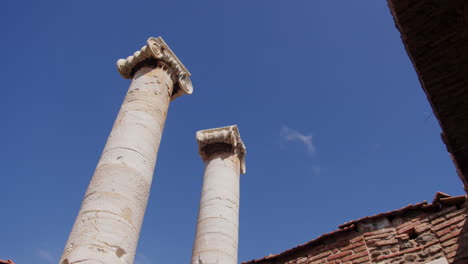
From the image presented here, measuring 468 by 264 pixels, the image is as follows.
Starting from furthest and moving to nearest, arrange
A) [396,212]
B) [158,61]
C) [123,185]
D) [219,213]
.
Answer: [219,213]
[158,61]
[396,212]
[123,185]

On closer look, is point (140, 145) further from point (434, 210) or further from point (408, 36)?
point (434, 210)

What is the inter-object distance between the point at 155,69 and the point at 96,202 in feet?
13.2

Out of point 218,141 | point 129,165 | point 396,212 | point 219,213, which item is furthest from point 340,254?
point 129,165

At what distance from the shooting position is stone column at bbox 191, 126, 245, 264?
8703 mm

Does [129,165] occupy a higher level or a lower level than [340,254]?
higher

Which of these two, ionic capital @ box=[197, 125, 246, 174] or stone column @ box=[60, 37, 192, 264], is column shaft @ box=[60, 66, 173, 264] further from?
ionic capital @ box=[197, 125, 246, 174]

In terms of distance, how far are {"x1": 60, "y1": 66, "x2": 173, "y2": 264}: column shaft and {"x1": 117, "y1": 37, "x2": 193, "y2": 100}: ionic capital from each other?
728 millimetres

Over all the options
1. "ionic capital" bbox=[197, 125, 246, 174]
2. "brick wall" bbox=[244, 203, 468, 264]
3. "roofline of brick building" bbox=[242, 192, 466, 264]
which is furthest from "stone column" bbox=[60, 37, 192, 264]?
"brick wall" bbox=[244, 203, 468, 264]

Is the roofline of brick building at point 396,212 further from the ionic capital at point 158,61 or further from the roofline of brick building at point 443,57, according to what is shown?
the roofline of brick building at point 443,57

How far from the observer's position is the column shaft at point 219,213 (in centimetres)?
865

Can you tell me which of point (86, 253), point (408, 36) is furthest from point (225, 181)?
point (408, 36)

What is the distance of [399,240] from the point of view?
26.0 ft

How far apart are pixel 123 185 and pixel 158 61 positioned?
3.84 m

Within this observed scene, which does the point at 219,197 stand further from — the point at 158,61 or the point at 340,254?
the point at 158,61
